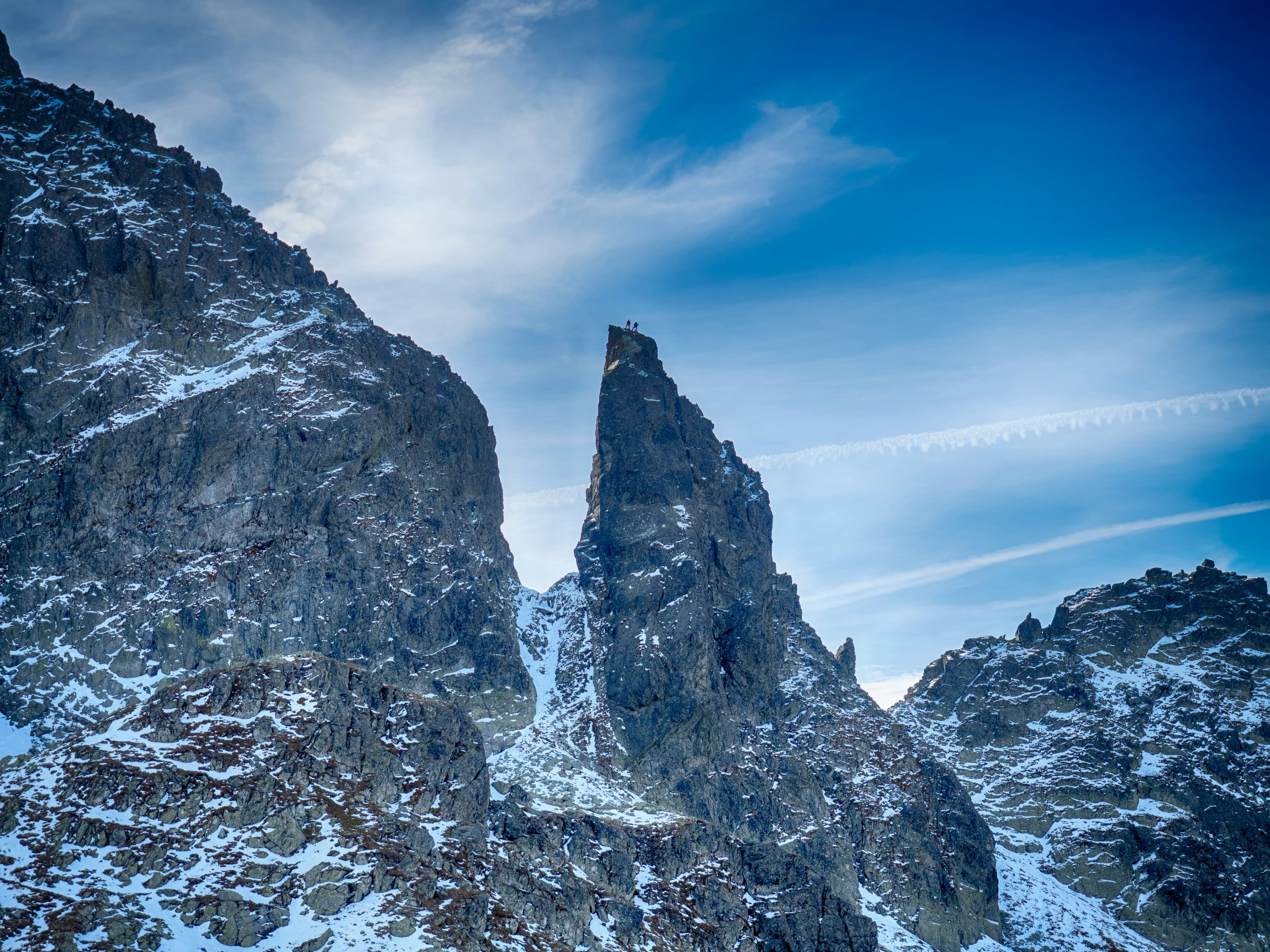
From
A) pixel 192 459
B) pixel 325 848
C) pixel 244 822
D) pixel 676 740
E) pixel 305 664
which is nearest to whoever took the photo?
pixel 244 822

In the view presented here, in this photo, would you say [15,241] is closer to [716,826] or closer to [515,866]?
[515,866]

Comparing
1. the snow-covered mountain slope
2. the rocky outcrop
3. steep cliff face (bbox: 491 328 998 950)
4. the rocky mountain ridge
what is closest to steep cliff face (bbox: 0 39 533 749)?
the rocky mountain ridge

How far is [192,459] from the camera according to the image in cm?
16162

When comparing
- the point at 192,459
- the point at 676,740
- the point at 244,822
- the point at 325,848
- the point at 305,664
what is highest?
the point at 192,459

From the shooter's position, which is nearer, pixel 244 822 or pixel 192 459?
pixel 244 822

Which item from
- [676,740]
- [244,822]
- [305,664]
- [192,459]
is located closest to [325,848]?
[244,822]

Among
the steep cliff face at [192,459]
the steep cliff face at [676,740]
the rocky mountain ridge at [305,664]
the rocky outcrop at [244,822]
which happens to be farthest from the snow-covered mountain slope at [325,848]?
the steep cliff face at [192,459]

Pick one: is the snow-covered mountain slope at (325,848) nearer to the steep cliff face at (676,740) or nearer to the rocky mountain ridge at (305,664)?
the rocky mountain ridge at (305,664)

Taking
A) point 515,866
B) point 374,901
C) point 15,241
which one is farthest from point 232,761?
point 15,241

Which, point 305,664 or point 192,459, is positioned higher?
point 192,459

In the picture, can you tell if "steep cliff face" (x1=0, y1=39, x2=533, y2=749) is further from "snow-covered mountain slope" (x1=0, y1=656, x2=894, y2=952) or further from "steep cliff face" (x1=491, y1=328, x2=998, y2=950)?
"snow-covered mountain slope" (x1=0, y1=656, x2=894, y2=952)

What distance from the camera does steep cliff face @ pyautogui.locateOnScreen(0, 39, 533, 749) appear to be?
151m

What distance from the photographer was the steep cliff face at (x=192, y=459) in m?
151

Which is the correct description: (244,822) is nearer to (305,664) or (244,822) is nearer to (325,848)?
(325,848)
